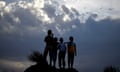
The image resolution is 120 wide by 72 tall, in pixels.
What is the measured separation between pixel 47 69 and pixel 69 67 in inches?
66.8

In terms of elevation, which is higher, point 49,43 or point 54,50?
point 49,43

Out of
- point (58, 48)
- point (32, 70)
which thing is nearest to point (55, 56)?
point (58, 48)

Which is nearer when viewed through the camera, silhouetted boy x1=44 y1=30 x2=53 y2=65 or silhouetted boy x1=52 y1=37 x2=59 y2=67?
silhouetted boy x1=44 y1=30 x2=53 y2=65

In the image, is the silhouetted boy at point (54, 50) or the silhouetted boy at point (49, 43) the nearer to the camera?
the silhouetted boy at point (49, 43)

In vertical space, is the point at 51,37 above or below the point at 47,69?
above

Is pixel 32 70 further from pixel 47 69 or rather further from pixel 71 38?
pixel 71 38

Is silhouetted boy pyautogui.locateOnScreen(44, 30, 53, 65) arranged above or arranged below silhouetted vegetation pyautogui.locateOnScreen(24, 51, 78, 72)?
above

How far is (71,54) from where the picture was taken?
1911 centimetres

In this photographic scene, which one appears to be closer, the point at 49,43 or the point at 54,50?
the point at 49,43

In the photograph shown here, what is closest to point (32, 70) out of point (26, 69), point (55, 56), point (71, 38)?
point (26, 69)

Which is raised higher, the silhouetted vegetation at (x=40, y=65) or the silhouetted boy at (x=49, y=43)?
the silhouetted boy at (x=49, y=43)

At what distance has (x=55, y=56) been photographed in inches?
750

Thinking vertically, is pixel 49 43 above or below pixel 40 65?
above

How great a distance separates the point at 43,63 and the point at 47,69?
0.47 m
